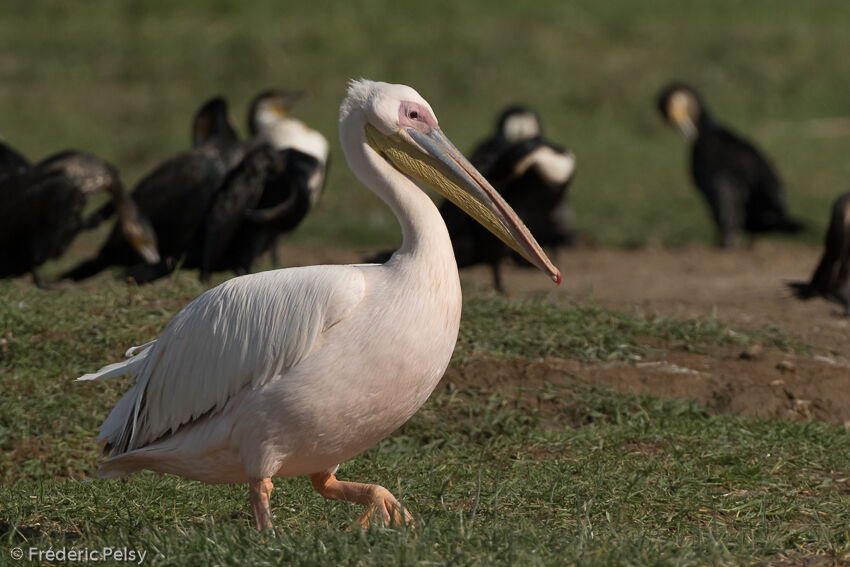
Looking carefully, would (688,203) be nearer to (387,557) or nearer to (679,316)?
(679,316)

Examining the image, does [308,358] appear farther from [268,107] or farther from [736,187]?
[736,187]

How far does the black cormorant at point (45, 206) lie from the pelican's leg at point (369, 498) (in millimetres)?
3682

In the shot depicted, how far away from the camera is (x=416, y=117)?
3.53 m

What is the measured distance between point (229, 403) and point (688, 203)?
31.0 ft

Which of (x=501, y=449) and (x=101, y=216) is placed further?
(x=101, y=216)

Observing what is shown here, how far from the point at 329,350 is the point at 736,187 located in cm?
825

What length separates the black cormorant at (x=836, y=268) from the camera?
21.5 feet

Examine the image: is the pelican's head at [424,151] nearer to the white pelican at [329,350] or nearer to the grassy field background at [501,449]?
the white pelican at [329,350]

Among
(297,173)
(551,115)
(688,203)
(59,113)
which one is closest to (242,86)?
(59,113)

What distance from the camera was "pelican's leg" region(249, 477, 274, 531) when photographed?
129 inches

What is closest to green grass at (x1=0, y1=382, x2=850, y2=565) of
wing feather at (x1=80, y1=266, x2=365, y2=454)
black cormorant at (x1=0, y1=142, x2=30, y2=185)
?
wing feather at (x1=80, y1=266, x2=365, y2=454)

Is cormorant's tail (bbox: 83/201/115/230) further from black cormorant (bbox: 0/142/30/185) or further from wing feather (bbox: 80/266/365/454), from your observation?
wing feather (bbox: 80/266/365/454)

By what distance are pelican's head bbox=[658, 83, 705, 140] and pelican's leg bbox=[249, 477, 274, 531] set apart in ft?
31.2

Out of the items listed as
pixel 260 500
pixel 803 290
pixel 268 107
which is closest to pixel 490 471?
pixel 260 500
